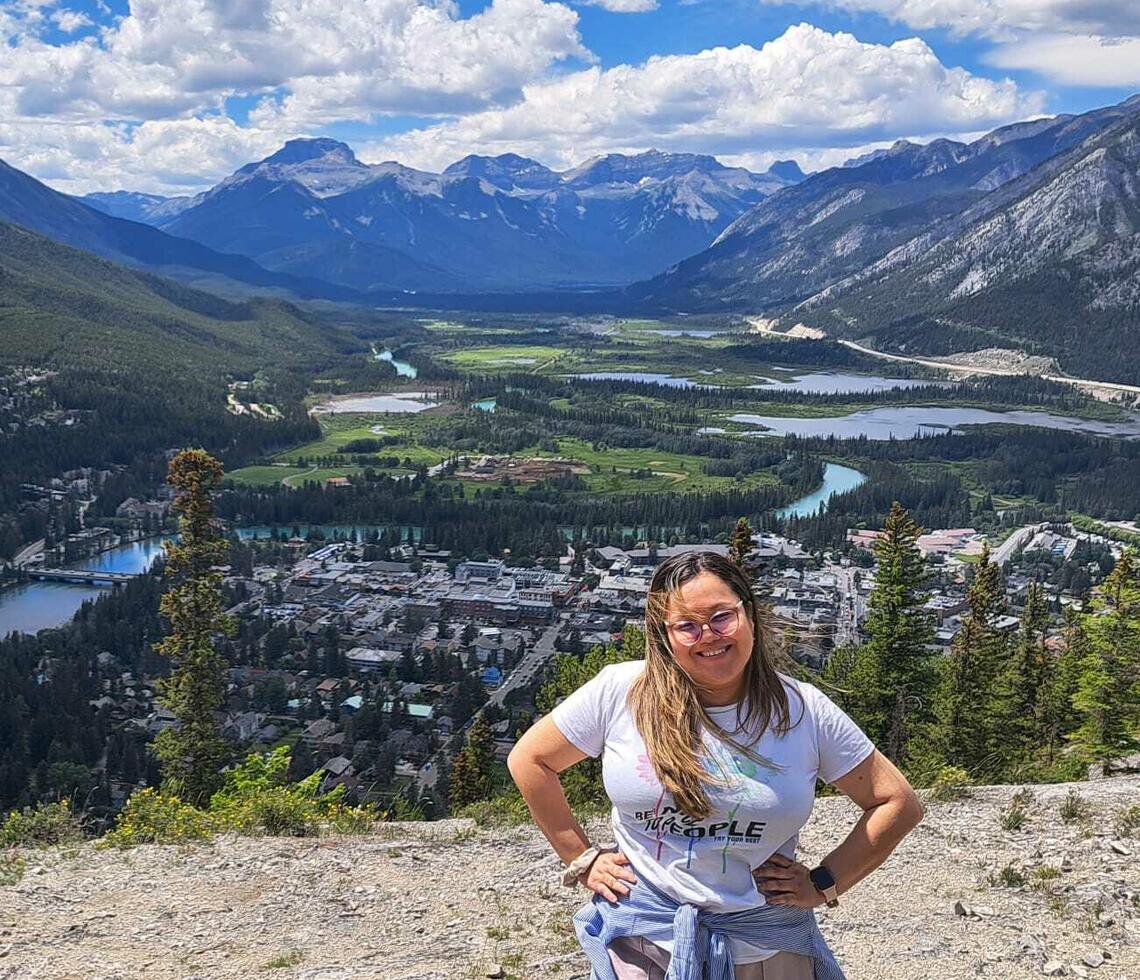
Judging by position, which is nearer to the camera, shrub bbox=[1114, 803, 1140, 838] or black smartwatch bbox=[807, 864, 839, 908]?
black smartwatch bbox=[807, 864, 839, 908]

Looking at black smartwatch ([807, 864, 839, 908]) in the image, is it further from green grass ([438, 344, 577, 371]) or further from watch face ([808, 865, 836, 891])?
green grass ([438, 344, 577, 371])

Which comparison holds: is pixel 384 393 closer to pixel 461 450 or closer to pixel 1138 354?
pixel 461 450

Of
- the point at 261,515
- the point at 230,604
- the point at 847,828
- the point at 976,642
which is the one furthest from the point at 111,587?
the point at 847,828

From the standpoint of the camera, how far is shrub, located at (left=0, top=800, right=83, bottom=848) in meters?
10.9

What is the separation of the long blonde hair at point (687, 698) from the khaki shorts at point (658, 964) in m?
0.70

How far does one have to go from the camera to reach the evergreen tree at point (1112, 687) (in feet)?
54.5

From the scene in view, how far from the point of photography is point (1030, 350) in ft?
585

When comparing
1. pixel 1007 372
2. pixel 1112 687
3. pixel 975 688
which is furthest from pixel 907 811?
pixel 1007 372

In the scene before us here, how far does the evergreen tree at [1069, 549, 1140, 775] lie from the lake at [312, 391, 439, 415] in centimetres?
11534

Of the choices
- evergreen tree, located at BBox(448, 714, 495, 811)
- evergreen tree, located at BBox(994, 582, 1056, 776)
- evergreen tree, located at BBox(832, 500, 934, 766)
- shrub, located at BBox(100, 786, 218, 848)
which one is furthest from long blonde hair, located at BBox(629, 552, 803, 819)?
evergreen tree, located at BBox(832, 500, 934, 766)

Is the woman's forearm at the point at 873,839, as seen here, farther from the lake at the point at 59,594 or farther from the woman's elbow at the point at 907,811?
the lake at the point at 59,594

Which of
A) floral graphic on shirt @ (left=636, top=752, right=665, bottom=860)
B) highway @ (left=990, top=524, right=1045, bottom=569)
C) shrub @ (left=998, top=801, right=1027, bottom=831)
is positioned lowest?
highway @ (left=990, top=524, right=1045, bottom=569)

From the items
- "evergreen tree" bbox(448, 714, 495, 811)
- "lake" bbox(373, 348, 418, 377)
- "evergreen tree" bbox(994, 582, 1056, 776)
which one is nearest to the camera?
"evergreen tree" bbox(994, 582, 1056, 776)

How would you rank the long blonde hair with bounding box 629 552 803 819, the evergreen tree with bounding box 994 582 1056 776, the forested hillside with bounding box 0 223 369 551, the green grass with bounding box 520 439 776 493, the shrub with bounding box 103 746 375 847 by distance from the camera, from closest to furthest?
the long blonde hair with bounding box 629 552 803 819
the shrub with bounding box 103 746 375 847
the evergreen tree with bounding box 994 582 1056 776
the green grass with bounding box 520 439 776 493
the forested hillside with bounding box 0 223 369 551
